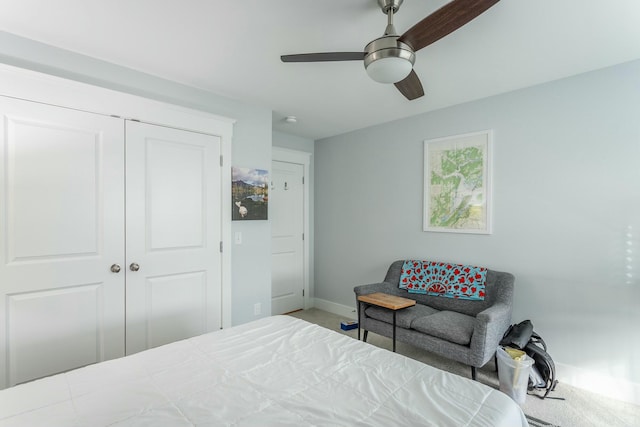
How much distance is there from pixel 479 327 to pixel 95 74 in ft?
11.2

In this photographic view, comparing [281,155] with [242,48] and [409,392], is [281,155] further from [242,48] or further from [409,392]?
[409,392]

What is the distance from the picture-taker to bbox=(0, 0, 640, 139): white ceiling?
68.4 inches

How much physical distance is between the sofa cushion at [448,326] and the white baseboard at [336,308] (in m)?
1.47

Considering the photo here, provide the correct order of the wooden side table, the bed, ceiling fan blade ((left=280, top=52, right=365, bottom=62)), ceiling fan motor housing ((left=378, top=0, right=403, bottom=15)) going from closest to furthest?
the bed → ceiling fan motor housing ((left=378, top=0, right=403, bottom=15)) → ceiling fan blade ((left=280, top=52, right=365, bottom=62)) → the wooden side table

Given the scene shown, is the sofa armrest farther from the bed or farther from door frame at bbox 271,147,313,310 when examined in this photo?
door frame at bbox 271,147,313,310

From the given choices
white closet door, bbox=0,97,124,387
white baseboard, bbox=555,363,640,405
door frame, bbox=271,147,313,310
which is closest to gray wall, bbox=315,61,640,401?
white baseboard, bbox=555,363,640,405

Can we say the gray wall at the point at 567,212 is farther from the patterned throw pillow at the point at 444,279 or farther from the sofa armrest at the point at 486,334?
the sofa armrest at the point at 486,334

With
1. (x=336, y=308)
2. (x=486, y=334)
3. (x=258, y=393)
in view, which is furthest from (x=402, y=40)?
(x=336, y=308)

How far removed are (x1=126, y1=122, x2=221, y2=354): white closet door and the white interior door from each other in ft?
4.42

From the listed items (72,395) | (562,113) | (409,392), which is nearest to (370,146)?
(562,113)

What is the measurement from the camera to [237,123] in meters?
3.10

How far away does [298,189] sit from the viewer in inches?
178

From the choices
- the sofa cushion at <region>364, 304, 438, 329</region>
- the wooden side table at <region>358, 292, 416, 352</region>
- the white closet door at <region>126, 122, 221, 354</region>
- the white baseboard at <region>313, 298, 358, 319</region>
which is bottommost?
the white baseboard at <region>313, 298, 358, 319</region>

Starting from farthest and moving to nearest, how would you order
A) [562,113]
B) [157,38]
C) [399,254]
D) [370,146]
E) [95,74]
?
[370,146] → [399,254] → [562,113] → [95,74] → [157,38]
